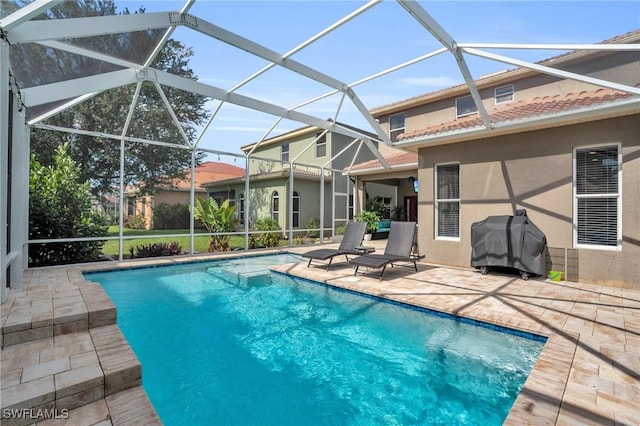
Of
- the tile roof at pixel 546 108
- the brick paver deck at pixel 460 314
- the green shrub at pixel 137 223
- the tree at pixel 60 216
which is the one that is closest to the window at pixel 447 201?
the tile roof at pixel 546 108

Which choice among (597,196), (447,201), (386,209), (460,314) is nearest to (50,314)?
(460,314)

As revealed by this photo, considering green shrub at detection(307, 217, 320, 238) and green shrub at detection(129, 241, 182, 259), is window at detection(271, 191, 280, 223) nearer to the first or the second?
green shrub at detection(307, 217, 320, 238)

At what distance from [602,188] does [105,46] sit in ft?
37.7

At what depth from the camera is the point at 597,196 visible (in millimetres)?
7309

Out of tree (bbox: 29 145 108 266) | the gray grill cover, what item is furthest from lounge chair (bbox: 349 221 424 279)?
tree (bbox: 29 145 108 266)

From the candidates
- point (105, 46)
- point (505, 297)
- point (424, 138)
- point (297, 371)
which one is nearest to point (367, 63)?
point (424, 138)

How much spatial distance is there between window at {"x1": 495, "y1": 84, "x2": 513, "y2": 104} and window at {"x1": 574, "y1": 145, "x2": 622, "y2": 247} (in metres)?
7.26

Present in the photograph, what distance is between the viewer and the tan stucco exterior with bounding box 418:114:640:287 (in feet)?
22.5

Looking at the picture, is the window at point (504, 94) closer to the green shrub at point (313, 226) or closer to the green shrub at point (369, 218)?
the green shrub at point (369, 218)

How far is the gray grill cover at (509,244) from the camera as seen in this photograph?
7621 millimetres

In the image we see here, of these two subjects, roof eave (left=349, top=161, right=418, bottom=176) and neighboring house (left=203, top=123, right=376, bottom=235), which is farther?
neighboring house (left=203, top=123, right=376, bottom=235)

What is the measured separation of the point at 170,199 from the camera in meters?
28.5

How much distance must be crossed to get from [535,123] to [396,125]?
33.8 ft

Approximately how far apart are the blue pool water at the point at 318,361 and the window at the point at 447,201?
14.5 feet
